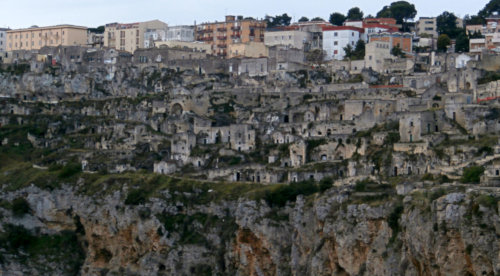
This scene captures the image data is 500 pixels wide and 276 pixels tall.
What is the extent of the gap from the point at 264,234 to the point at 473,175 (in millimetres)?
15028

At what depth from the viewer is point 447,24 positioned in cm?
11438

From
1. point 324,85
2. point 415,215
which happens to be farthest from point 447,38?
point 415,215

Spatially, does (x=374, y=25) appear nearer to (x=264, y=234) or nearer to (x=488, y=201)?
(x=264, y=234)

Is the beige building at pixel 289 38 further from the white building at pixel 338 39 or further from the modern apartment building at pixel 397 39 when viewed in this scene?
the modern apartment building at pixel 397 39

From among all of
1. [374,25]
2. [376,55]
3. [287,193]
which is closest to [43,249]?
[287,193]

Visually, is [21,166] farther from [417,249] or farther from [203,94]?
[417,249]

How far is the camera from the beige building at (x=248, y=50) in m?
102

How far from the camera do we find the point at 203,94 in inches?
3578

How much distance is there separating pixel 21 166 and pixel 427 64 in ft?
111

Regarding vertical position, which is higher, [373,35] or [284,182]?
[373,35]

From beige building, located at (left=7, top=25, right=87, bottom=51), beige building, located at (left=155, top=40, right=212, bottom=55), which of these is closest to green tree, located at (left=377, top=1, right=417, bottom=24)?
beige building, located at (left=155, top=40, right=212, bottom=55)

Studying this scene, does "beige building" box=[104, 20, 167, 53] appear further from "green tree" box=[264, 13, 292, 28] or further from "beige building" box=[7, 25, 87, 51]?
"green tree" box=[264, 13, 292, 28]

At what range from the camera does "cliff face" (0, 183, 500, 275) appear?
5475 centimetres

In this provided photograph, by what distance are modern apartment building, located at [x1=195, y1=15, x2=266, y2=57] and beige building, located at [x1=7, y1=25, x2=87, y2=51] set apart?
13.4 meters
